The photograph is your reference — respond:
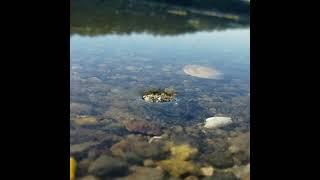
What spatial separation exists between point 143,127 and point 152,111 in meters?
0.67

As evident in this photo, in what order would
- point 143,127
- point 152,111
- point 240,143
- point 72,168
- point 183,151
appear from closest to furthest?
point 72,168
point 183,151
point 240,143
point 143,127
point 152,111

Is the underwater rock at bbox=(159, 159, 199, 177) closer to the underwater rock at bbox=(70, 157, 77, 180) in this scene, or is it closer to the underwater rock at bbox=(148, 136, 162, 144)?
the underwater rock at bbox=(148, 136, 162, 144)

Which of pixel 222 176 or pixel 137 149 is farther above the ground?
pixel 137 149

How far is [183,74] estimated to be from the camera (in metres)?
8.24

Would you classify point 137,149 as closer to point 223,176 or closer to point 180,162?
point 180,162

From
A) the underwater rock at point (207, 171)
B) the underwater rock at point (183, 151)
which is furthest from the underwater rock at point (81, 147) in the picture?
the underwater rock at point (207, 171)

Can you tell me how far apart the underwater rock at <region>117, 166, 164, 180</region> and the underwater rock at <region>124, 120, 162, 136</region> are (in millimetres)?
896

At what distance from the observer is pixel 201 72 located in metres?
8.50

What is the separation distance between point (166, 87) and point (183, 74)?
4.36 ft

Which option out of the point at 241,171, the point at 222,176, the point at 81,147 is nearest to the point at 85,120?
the point at 81,147

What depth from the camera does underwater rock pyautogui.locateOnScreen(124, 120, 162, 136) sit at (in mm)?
4965

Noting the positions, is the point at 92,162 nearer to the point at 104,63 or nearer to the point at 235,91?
the point at 235,91

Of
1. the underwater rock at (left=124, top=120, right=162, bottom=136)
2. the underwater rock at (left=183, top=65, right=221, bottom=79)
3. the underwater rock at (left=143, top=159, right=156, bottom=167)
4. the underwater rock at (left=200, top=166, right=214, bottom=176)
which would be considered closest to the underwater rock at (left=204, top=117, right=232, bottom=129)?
the underwater rock at (left=124, top=120, right=162, bottom=136)
